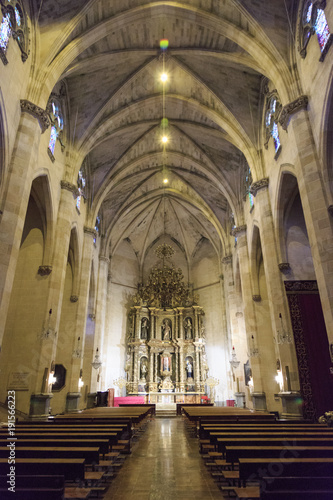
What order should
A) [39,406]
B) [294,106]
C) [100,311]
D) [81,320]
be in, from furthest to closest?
[100,311] < [81,320] < [39,406] < [294,106]

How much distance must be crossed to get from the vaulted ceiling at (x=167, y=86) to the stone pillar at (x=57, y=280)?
119 inches

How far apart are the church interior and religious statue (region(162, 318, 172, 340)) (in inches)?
169

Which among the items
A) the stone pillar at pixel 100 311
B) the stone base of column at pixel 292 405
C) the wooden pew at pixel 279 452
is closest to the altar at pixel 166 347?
the stone pillar at pixel 100 311

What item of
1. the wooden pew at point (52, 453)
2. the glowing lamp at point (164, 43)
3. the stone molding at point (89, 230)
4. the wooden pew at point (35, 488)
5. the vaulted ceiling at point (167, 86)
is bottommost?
the wooden pew at point (35, 488)

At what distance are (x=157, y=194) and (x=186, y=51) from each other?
14575mm

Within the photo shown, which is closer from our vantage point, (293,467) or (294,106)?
(293,467)

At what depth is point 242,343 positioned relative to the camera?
858 inches

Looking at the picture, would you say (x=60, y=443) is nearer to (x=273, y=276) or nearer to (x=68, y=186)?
(x=273, y=276)

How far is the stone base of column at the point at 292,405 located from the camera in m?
11.1

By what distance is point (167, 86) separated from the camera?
59.3 feet

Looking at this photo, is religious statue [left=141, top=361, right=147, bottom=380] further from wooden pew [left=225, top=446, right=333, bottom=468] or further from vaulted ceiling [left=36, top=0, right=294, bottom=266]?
wooden pew [left=225, top=446, right=333, bottom=468]

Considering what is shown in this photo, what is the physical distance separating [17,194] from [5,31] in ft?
16.7

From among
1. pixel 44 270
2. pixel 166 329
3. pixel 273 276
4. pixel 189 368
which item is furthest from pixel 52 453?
pixel 166 329

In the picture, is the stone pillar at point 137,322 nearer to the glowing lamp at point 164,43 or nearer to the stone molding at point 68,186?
the stone molding at point 68,186
